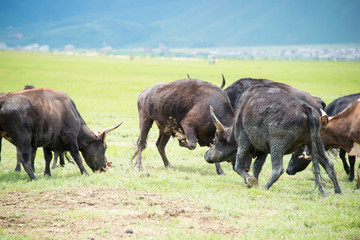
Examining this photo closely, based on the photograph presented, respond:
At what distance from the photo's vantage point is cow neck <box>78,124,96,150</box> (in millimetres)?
10601

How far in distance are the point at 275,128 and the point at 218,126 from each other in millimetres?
1696

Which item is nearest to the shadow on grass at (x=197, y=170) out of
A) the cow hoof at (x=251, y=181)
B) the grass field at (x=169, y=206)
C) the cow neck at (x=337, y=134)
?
the grass field at (x=169, y=206)

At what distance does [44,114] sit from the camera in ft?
31.4

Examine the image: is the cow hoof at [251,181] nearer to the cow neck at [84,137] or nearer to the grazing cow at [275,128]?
the grazing cow at [275,128]

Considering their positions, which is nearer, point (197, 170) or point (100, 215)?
point (100, 215)

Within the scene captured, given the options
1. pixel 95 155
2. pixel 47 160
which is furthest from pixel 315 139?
pixel 47 160

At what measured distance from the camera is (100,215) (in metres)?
6.99

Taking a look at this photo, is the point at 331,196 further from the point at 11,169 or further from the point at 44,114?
the point at 11,169

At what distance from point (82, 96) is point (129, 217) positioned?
2504 cm

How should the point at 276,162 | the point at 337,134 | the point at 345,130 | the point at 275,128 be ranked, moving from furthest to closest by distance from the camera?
the point at 337,134 < the point at 345,130 < the point at 276,162 < the point at 275,128

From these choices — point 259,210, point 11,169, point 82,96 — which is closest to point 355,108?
point 259,210

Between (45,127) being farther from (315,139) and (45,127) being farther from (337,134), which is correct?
(337,134)

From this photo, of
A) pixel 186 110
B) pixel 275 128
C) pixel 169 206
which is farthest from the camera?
pixel 186 110

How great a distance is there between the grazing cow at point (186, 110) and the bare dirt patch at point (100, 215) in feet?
9.47
